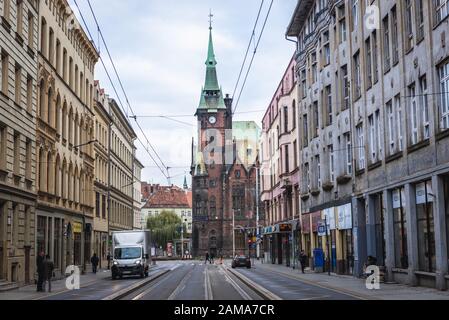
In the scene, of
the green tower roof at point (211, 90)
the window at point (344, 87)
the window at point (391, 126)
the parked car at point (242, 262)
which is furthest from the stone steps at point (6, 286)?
the green tower roof at point (211, 90)

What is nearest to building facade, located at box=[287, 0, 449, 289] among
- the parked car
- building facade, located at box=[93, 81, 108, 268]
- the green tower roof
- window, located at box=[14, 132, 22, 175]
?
the parked car

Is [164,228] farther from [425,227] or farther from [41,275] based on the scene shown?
[425,227]

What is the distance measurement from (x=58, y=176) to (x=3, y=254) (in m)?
12.3

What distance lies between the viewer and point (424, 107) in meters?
26.1

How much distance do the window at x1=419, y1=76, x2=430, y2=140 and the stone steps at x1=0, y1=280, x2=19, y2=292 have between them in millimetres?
18251

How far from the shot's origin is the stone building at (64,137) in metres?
38.4

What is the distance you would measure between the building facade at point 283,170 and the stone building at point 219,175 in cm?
4907

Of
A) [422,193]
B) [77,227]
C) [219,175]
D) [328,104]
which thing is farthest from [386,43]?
[219,175]

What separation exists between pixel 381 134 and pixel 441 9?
8452 millimetres

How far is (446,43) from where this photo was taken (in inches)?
929

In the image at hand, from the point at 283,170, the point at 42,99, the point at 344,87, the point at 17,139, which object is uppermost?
the point at 344,87

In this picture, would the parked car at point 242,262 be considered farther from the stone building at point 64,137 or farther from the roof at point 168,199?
the roof at point 168,199

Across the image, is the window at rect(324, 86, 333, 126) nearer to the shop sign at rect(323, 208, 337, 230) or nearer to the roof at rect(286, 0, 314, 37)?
the shop sign at rect(323, 208, 337, 230)

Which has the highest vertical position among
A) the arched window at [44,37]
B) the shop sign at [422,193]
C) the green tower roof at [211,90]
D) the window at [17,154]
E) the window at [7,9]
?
the green tower roof at [211,90]
